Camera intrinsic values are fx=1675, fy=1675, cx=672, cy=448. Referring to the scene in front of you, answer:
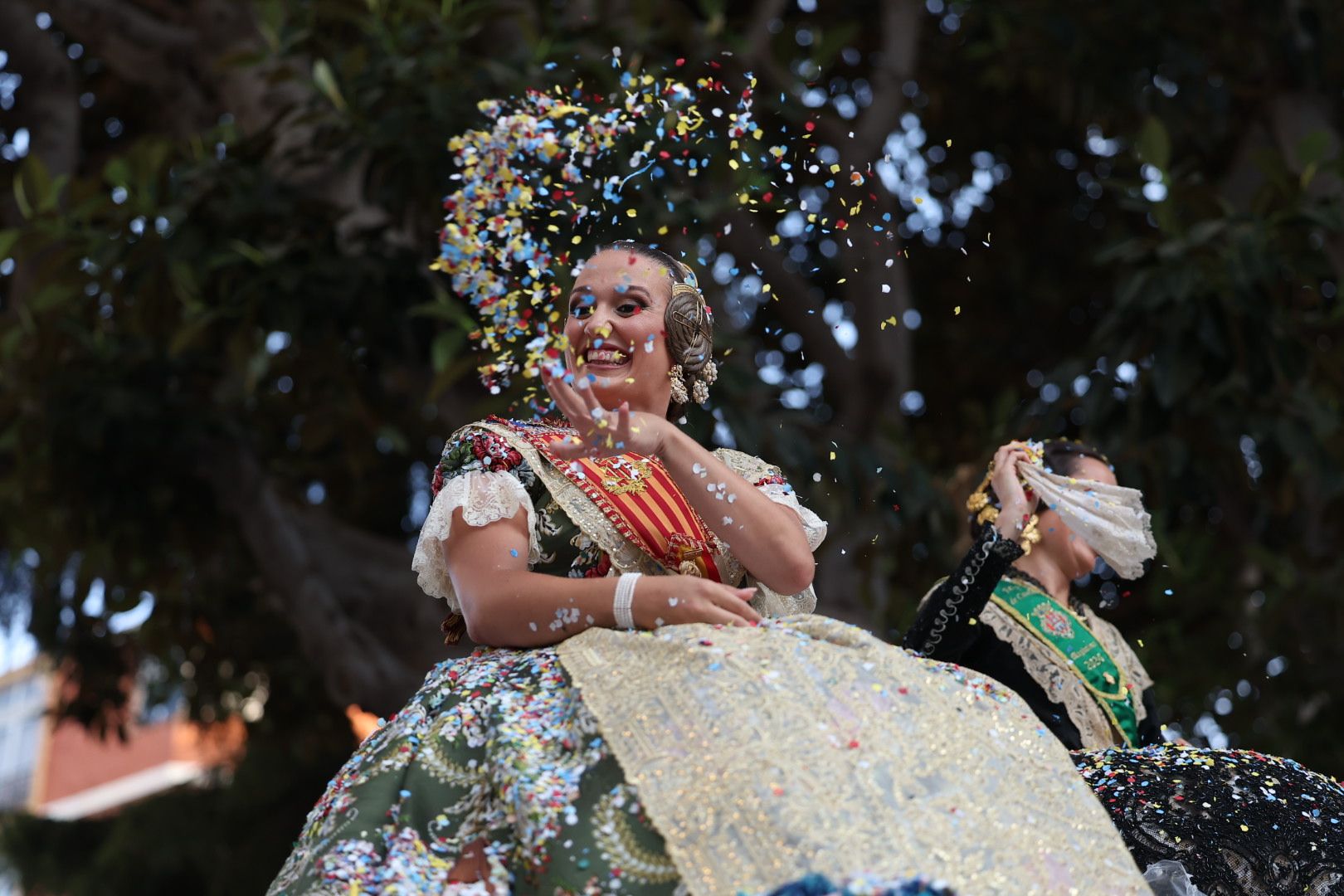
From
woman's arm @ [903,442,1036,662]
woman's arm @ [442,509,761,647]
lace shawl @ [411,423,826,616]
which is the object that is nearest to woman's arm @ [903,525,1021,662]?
woman's arm @ [903,442,1036,662]

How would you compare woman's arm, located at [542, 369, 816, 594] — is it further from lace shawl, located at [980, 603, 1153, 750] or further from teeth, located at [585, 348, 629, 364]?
lace shawl, located at [980, 603, 1153, 750]

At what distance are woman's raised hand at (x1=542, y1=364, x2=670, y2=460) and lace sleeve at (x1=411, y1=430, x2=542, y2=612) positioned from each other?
0.22 meters

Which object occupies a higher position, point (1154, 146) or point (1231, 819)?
point (1154, 146)

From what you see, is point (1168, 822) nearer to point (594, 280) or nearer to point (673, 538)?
point (673, 538)

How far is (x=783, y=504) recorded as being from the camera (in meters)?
2.91

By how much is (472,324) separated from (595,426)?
2.55 metres

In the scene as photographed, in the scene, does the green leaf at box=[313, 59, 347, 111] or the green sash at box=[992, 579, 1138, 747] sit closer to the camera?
the green sash at box=[992, 579, 1138, 747]

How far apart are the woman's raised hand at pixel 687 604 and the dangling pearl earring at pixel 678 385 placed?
2.04ft

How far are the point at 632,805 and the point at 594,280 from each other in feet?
3.82

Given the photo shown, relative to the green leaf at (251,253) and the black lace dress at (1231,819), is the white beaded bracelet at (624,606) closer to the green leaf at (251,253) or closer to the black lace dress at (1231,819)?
the black lace dress at (1231,819)

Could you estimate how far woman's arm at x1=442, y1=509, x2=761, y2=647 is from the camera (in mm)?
2594

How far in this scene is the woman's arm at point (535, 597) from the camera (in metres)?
2.59

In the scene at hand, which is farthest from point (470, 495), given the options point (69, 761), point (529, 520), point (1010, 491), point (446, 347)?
point (69, 761)

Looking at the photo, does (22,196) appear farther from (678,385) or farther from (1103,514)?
(1103,514)
